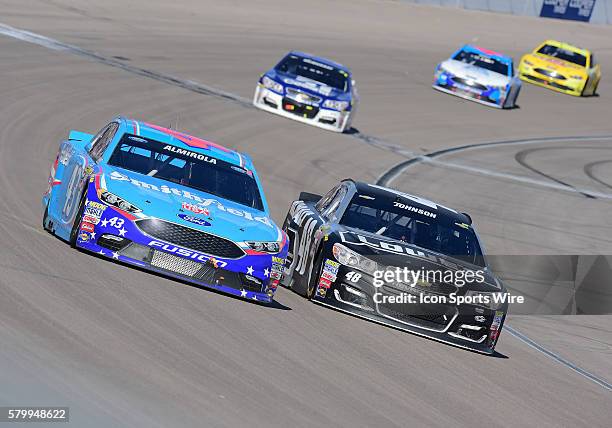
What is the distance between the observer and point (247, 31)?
35469 millimetres

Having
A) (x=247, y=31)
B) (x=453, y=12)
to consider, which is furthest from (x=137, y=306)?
(x=453, y=12)

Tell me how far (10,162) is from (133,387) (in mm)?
8367

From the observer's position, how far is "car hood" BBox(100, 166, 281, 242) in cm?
1069

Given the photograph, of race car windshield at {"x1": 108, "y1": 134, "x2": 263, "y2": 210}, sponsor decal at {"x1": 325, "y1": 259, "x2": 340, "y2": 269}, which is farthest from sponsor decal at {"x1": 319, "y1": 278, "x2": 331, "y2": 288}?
race car windshield at {"x1": 108, "y1": 134, "x2": 263, "y2": 210}

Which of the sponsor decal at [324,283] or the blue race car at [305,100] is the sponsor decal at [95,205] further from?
the blue race car at [305,100]

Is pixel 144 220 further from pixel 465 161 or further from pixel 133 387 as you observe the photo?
pixel 465 161

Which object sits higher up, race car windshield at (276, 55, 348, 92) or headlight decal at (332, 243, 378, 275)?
headlight decal at (332, 243, 378, 275)

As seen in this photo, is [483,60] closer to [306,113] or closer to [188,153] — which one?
[306,113]

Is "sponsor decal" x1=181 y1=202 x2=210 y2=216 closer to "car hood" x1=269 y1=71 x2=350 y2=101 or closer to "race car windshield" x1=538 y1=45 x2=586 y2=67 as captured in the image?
"car hood" x1=269 y1=71 x2=350 y2=101

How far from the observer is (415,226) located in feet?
40.7

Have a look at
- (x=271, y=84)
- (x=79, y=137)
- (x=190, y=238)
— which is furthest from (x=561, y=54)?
(x=190, y=238)

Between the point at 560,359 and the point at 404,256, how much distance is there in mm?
1862

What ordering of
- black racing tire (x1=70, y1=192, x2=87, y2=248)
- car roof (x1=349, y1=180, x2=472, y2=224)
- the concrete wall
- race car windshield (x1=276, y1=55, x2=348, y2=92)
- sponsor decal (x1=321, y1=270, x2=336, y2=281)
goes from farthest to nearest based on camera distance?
the concrete wall, race car windshield (x1=276, y1=55, x2=348, y2=92), car roof (x1=349, y1=180, x2=472, y2=224), sponsor decal (x1=321, y1=270, x2=336, y2=281), black racing tire (x1=70, y1=192, x2=87, y2=248)

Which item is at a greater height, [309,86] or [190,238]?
[190,238]
